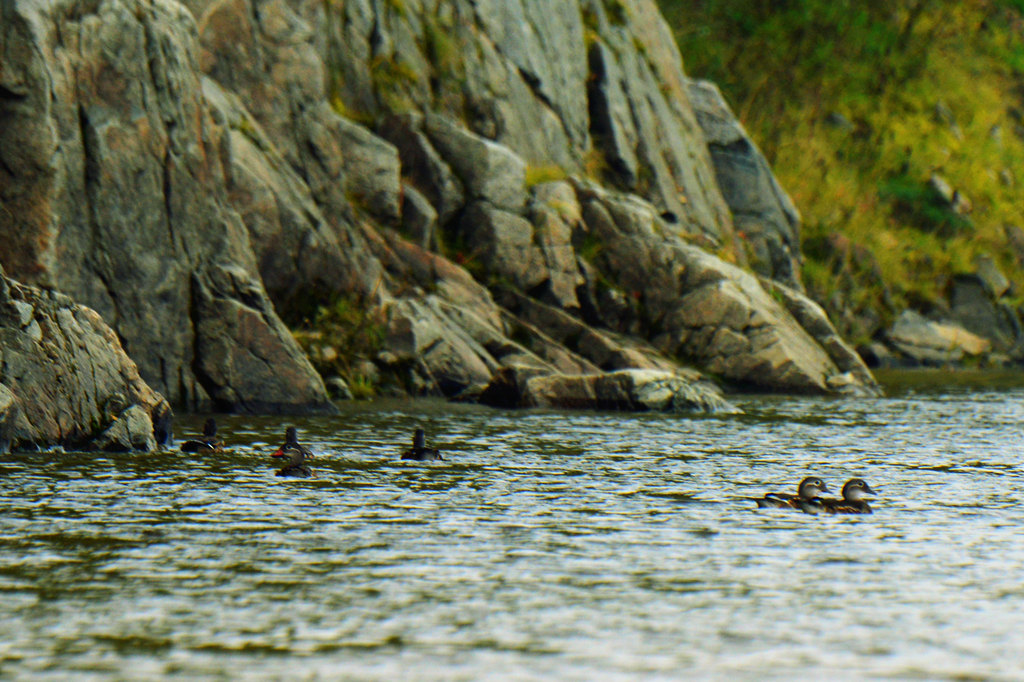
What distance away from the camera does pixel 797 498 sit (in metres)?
17.7

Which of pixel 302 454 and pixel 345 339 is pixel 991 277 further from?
pixel 302 454

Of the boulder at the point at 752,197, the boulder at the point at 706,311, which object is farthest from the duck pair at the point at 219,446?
the boulder at the point at 752,197

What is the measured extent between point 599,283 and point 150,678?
1375 inches

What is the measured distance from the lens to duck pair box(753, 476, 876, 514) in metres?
17.3

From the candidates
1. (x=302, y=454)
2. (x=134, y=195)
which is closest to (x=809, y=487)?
(x=302, y=454)

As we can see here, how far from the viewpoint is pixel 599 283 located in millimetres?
43875

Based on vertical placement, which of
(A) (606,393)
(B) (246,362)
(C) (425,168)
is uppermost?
(C) (425,168)

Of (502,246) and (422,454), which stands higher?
(502,246)

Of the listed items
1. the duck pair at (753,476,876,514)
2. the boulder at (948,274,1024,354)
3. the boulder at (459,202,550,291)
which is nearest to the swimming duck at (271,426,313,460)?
the duck pair at (753,476,876,514)

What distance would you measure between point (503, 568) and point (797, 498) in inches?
221

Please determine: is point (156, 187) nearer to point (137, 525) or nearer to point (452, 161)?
point (452, 161)

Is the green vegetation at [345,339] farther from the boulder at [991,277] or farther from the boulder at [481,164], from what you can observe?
the boulder at [991,277]

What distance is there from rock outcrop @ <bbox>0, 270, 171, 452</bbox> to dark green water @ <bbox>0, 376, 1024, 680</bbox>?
1542 mm

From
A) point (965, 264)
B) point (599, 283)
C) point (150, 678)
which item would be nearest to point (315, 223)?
point (599, 283)
